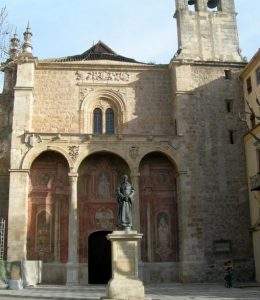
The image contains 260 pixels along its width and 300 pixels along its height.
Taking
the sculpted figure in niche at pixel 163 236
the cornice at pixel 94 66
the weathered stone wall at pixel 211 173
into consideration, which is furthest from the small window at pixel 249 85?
the sculpted figure in niche at pixel 163 236

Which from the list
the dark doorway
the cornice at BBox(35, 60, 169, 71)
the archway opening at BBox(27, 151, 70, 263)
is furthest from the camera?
the cornice at BBox(35, 60, 169, 71)

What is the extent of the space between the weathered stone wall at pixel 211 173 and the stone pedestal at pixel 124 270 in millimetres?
9617

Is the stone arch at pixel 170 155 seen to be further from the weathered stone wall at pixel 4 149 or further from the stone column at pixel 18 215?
the weathered stone wall at pixel 4 149

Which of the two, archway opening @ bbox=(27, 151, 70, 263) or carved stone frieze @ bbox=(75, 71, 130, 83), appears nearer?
archway opening @ bbox=(27, 151, 70, 263)

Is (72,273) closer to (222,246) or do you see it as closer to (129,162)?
(129,162)

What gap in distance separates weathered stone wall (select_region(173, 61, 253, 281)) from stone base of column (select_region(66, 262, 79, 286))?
5.57 metres

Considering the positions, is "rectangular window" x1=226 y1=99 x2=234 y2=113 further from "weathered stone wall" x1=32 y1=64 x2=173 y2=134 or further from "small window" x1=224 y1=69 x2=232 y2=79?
"weathered stone wall" x1=32 y1=64 x2=173 y2=134

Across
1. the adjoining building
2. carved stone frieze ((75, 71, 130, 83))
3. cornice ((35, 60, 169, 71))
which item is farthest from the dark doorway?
cornice ((35, 60, 169, 71))

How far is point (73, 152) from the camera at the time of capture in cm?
2509

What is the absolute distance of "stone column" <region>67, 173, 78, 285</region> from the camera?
917 inches

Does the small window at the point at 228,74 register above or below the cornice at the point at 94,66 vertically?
below

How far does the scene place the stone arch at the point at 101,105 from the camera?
27.2 meters

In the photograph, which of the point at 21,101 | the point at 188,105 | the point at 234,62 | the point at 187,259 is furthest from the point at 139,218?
the point at 234,62

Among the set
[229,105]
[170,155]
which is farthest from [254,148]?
[170,155]
